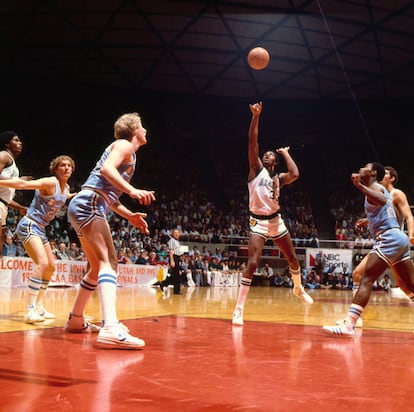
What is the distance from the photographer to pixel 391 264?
16.7 feet

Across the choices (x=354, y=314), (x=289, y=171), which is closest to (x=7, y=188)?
(x=289, y=171)

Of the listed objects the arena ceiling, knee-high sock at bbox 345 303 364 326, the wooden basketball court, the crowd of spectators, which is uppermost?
the arena ceiling

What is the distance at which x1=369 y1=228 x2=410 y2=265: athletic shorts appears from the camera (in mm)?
5051

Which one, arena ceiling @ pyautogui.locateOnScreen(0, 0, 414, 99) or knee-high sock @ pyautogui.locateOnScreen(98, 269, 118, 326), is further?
arena ceiling @ pyautogui.locateOnScreen(0, 0, 414, 99)

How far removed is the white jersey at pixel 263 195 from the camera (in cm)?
640

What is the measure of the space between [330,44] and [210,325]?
754 inches

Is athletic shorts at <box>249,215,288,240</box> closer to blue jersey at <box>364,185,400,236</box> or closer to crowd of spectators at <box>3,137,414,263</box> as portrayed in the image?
blue jersey at <box>364,185,400,236</box>

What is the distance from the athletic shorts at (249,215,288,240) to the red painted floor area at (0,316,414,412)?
184 centimetres

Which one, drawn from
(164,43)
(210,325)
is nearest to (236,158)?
(164,43)

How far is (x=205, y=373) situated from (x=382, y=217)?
304 cm

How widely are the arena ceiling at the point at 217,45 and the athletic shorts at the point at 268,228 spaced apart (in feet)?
47.9

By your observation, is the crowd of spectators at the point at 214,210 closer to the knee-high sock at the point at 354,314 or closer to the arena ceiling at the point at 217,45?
the arena ceiling at the point at 217,45

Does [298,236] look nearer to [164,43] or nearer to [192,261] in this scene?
[192,261]

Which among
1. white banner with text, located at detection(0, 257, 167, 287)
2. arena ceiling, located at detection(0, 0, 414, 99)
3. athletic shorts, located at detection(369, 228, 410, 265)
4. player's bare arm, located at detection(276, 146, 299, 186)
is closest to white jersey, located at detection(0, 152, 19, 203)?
player's bare arm, located at detection(276, 146, 299, 186)
